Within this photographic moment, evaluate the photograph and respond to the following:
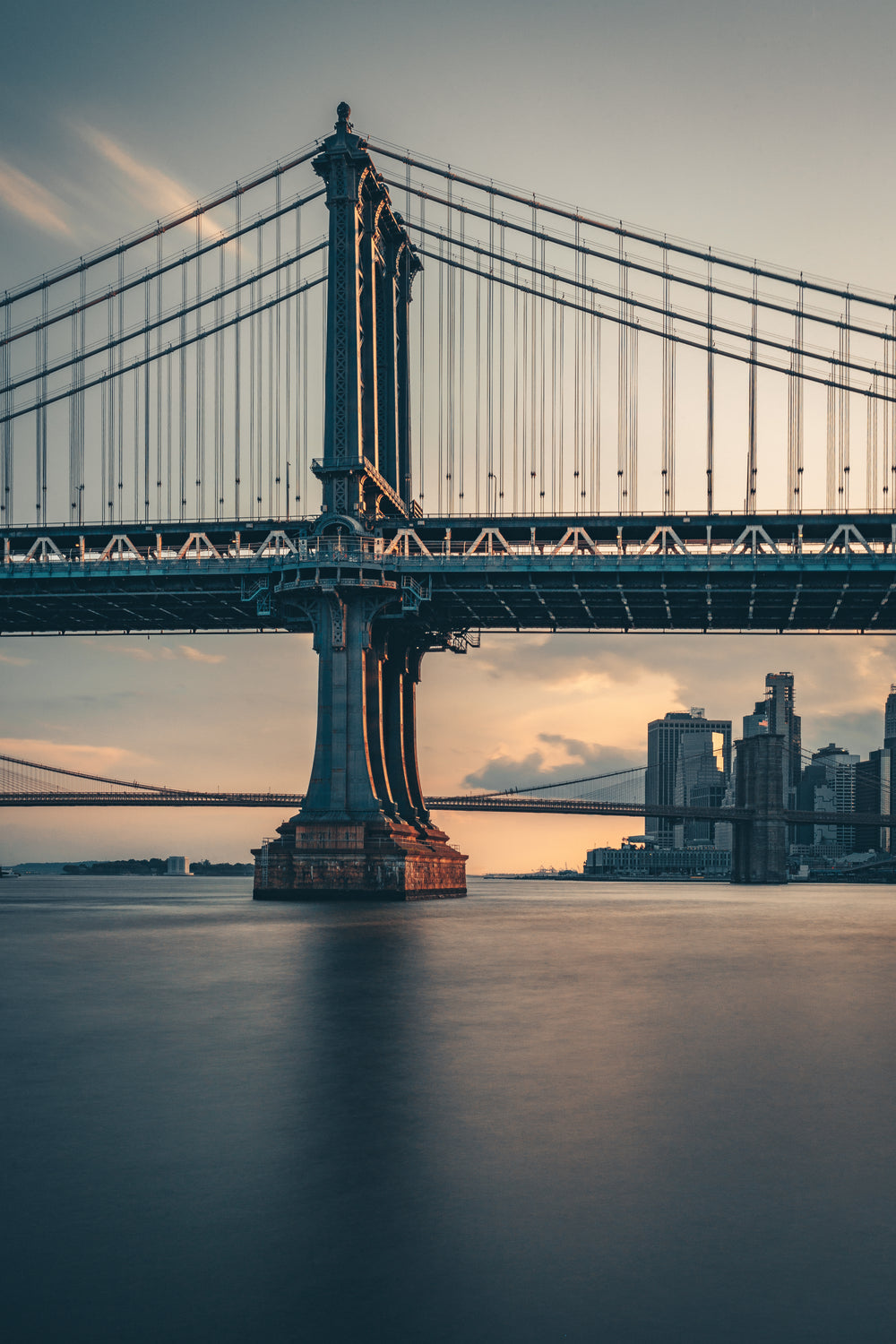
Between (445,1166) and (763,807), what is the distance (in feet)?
566

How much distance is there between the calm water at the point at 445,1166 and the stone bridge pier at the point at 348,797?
1358 inches

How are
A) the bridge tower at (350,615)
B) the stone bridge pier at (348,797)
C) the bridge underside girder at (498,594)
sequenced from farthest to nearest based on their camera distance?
the bridge underside girder at (498,594) → the bridge tower at (350,615) → the stone bridge pier at (348,797)

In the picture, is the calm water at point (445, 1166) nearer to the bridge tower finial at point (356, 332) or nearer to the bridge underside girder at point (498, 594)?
the bridge tower finial at point (356, 332)

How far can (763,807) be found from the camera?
17588cm

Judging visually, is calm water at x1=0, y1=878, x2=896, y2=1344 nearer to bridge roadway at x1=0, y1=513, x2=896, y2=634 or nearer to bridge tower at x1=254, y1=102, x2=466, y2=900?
bridge tower at x1=254, y1=102, x2=466, y2=900

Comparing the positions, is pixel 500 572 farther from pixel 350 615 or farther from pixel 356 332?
pixel 356 332

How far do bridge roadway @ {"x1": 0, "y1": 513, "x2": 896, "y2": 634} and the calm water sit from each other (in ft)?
133

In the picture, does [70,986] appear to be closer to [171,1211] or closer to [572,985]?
[572,985]

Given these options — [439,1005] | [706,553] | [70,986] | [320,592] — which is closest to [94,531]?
[320,592]

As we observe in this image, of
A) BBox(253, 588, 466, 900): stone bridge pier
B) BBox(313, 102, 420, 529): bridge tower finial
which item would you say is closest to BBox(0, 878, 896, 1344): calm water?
BBox(253, 588, 466, 900): stone bridge pier

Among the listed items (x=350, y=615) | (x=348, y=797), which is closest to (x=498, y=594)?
(x=350, y=615)

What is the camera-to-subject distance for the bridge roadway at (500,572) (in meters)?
62.5

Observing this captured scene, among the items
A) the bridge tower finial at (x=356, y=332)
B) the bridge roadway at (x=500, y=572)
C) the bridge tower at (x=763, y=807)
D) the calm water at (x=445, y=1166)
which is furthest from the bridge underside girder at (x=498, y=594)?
the bridge tower at (x=763, y=807)

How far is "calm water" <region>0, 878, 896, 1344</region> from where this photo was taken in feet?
22.4
